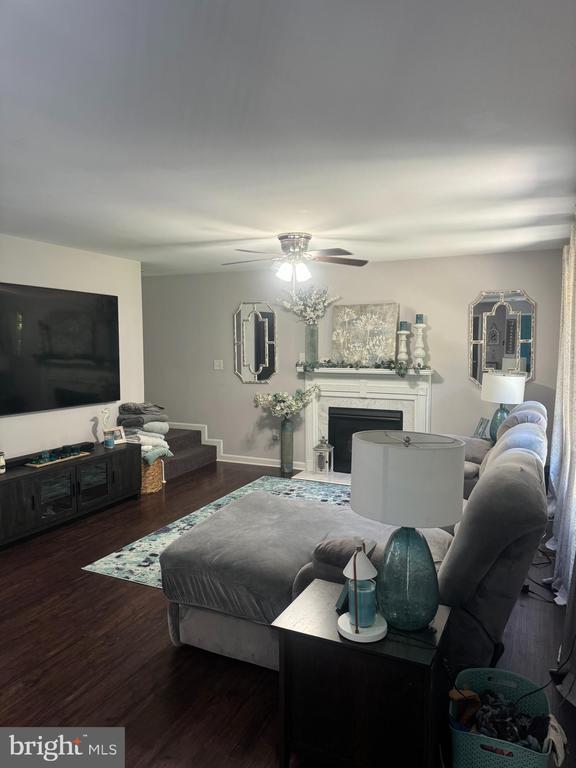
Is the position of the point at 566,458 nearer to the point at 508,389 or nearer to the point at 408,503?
the point at 508,389

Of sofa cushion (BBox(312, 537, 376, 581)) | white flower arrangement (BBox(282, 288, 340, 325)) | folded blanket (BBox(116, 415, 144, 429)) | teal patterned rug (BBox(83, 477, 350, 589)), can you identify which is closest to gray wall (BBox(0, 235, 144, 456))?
folded blanket (BBox(116, 415, 144, 429))

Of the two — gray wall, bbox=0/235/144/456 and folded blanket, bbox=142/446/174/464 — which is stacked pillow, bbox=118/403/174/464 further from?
gray wall, bbox=0/235/144/456

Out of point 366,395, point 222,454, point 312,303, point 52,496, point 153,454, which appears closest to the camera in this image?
point 52,496

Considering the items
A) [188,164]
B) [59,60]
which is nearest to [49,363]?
[188,164]

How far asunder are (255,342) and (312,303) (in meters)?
0.95

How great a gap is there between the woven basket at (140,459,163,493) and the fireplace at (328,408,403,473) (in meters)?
2.09

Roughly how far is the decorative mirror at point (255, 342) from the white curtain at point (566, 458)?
131 inches

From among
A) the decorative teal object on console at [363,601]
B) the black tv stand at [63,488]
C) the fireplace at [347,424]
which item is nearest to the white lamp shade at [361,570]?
the decorative teal object on console at [363,601]

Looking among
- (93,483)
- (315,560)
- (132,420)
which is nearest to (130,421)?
(132,420)

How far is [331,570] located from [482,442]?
3023mm

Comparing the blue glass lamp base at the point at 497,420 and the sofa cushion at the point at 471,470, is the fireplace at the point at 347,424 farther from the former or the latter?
the sofa cushion at the point at 471,470

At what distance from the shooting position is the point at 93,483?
15.3 ft

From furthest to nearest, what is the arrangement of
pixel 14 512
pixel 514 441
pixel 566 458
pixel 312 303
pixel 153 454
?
1. pixel 312 303
2. pixel 153 454
3. pixel 14 512
4. pixel 566 458
5. pixel 514 441

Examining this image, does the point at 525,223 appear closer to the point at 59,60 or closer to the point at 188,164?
the point at 188,164
